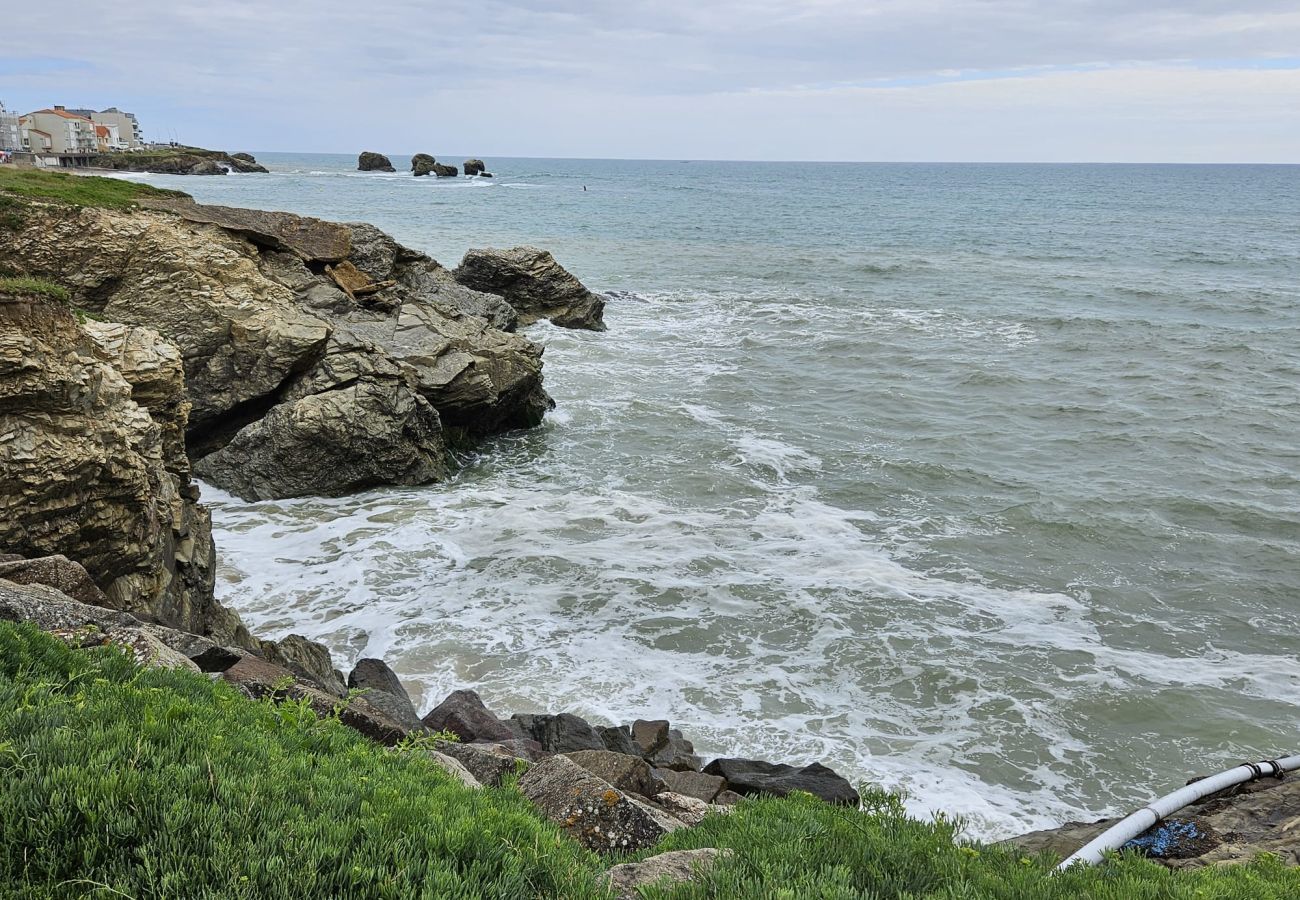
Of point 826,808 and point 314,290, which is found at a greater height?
point 314,290

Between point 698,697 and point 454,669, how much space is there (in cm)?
313

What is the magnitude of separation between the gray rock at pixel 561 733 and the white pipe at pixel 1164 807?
4.58 meters

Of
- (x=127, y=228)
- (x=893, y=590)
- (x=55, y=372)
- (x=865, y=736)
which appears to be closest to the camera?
(x=55, y=372)

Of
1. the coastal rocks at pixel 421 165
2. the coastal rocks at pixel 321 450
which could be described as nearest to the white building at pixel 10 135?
the coastal rocks at pixel 421 165

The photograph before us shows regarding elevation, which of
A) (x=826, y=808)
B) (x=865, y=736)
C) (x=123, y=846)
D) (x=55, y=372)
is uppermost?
(x=55, y=372)

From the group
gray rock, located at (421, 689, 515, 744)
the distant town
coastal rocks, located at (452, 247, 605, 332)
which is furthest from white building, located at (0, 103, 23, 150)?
gray rock, located at (421, 689, 515, 744)

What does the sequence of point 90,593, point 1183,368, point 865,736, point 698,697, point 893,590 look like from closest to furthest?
1. point 90,593
2. point 865,736
3. point 698,697
4. point 893,590
5. point 1183,368

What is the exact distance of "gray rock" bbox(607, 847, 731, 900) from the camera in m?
4.71

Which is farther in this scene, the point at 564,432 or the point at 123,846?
the point at 564,432

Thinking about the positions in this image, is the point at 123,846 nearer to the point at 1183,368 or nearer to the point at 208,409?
the point at 208,409

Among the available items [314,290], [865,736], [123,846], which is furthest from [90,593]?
[314,290]

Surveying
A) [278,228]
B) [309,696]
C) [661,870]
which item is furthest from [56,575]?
[278,228]

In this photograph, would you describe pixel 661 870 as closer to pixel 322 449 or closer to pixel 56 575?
pixel 56 575

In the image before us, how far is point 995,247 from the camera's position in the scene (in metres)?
63.9
